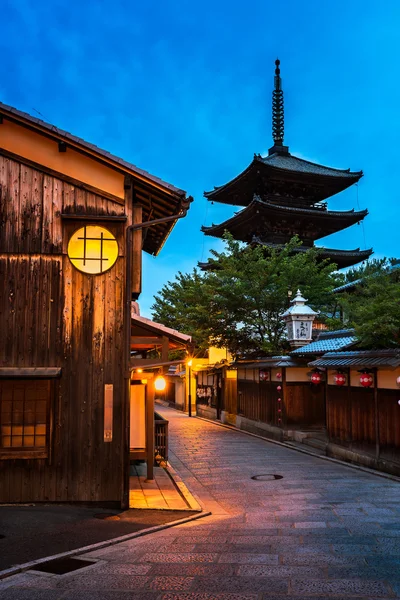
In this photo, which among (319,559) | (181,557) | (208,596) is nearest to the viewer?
(208,596)

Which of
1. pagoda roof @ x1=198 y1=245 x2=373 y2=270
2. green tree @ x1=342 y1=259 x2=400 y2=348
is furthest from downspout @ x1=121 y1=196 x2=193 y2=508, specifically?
pagoda roof @ x1=198 y1=245 x2=373 y2=270

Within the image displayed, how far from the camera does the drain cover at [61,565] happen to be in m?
7.60

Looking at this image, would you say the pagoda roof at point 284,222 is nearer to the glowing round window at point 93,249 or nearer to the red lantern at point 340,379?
the red lantern at point 340,379

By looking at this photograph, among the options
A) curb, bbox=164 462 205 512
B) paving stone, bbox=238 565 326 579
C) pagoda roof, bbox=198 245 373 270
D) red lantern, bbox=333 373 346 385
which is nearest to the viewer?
paving stone, bbox=238 565 326 579

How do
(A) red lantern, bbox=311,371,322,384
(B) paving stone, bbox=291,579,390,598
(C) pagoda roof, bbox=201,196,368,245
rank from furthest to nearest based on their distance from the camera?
(C) pagoda roof, bbox=201,196,368,245, (A) red lantern, bbox=311,371,322,384, (B) paving stone, bbox=291,579,390,598

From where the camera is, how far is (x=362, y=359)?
16609mm

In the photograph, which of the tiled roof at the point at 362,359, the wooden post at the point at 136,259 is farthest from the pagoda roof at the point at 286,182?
the wooden post at the point at 136,259

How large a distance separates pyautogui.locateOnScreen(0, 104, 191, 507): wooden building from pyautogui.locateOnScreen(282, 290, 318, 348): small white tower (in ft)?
46.5

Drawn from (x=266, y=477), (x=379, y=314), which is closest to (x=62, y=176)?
(x=379, y=314)

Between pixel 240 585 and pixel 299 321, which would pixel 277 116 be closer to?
pixel 299 321

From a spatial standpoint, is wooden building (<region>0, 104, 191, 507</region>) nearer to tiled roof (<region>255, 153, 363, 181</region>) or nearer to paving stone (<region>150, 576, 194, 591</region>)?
paving stone (<region>150, 576, 194, 591</region>)

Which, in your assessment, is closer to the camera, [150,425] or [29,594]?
[29,594]

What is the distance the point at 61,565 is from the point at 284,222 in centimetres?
3375

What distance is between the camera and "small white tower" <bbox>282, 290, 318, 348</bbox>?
2550cm
